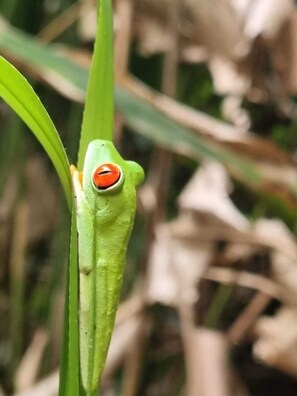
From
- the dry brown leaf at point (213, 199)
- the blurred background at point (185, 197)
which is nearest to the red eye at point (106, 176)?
the blurred background at point (185, 197)

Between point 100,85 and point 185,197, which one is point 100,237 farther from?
point 185,197

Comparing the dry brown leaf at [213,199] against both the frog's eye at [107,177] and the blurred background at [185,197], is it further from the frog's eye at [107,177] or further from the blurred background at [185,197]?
the frog's eye at [107,177]

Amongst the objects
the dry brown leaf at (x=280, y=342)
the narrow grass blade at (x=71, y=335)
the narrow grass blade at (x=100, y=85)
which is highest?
the narrow grass blade at (x=100, y=85)

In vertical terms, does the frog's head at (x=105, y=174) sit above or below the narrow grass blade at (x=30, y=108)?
below

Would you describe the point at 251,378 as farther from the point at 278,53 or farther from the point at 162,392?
the point at 278,53

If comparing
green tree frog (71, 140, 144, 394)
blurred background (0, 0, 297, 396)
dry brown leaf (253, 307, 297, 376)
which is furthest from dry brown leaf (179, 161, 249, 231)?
green tree frog (71, 140, 144, 394)

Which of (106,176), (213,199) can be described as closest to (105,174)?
(106,176)

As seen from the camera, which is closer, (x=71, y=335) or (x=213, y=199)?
(x=71, y=335)
